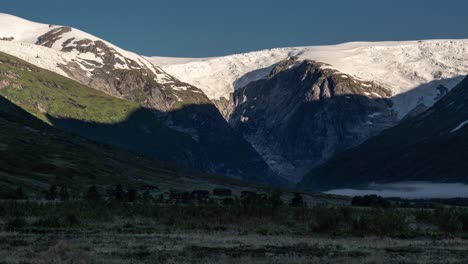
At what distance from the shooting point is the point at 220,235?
218 feet

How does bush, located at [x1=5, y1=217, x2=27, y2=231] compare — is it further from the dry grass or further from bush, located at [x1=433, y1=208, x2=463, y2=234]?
bush, located at [x1=433, y1=208, x2=463, y2=234]

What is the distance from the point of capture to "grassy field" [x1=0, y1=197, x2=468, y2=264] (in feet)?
155

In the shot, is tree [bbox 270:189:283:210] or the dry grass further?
tree [bbox 270:189:283:210]

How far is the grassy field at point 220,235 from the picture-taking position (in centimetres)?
4709

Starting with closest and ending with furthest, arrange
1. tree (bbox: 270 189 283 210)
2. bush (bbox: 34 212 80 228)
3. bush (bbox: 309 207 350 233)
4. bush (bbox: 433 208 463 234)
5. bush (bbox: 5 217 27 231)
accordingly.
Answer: bush (bbox: 5 217 27 231)
bush (bbox: 34 212 80 228)
bush (bbox: 309 207 350 233)
bush (bbox: 433 208 463 234)
tree (bbox: 270 189 283 210)

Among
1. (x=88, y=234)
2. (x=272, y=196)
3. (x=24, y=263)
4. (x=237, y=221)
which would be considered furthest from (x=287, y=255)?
(x=272, y=196)

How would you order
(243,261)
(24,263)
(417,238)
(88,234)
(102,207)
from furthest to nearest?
(102,207)
(417,238)
(88,234)
(243,261)
(24,263)

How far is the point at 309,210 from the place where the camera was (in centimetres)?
9356

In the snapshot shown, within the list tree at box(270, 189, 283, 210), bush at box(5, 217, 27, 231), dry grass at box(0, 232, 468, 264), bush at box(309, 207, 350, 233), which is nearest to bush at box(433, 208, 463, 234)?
bush at box(309, 207, 350, 233)

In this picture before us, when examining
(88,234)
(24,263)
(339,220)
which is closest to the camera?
(24,263)

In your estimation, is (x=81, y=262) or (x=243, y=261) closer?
(x=81, y=262)

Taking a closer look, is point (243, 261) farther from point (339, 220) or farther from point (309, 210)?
point (309, 210)

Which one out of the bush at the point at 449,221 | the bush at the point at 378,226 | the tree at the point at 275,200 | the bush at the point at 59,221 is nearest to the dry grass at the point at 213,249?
the bush at the point at 378,226

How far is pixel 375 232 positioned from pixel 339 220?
601 cm
